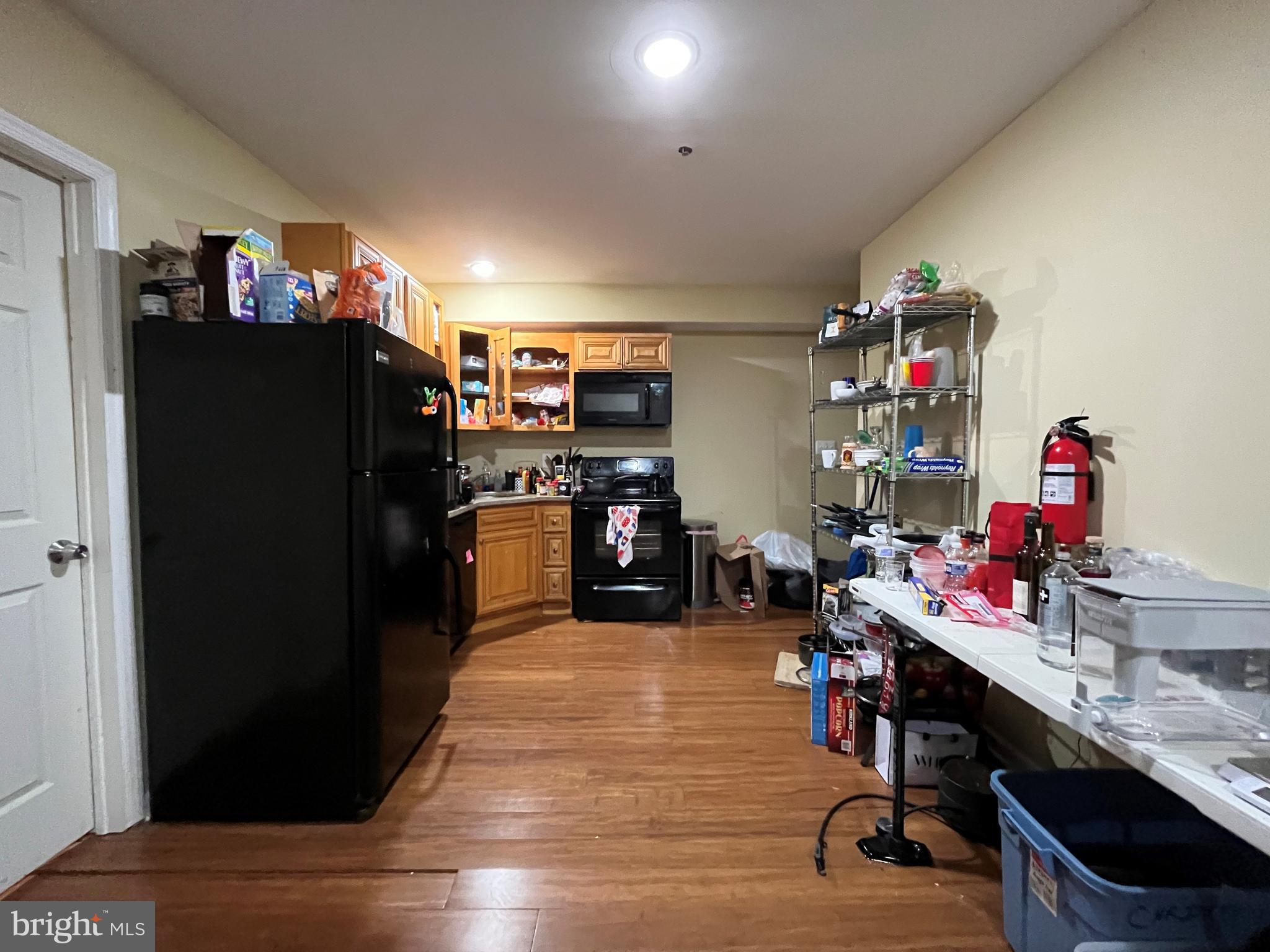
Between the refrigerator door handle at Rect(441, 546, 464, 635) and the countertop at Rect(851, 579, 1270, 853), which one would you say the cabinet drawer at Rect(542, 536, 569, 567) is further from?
the countertop at Rect(851, 579, 1270, 853)

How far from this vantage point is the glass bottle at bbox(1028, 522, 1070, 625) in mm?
1335

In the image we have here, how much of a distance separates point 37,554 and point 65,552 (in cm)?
6

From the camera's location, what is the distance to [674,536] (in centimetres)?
365

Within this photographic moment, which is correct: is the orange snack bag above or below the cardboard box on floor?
above

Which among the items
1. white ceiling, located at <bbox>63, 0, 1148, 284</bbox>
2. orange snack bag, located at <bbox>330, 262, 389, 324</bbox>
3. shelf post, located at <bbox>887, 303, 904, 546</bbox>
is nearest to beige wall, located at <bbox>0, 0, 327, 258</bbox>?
white ceiling, located at <bbox>63, 0, 1148, 284</bbox>

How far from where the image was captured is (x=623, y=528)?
3.61 meters

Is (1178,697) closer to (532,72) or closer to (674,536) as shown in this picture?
(532,72)

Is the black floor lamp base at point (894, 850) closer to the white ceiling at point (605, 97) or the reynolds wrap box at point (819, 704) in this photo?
the reynolds wrap box at point (819, 704)

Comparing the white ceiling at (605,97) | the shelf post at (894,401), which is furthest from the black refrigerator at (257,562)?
the shelf post at (894,401)

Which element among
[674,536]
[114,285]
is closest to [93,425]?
→ [114,285]

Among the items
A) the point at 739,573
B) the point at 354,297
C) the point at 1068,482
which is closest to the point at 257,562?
the point at 354,297

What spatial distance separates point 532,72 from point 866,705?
253cm

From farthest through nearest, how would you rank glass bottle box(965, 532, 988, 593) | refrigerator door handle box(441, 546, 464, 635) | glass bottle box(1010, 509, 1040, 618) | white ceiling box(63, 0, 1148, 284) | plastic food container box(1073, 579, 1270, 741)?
refrigerator door handle box(441, 546, 464, 635) < glass bottle box(965, 532, 988, 593) < white ceiling box(63, 0, 1148, 284) < glass bottle box(1010, 509, 1040, 618) < plastic food container box(1073, 579, 1270, 741)

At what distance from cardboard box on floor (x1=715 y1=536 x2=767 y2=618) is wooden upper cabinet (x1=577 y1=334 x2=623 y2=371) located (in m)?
1.66
